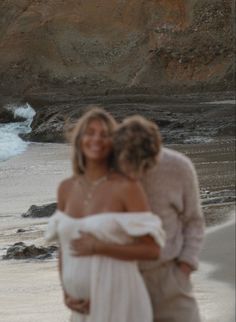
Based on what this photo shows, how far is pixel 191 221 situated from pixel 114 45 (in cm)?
4172

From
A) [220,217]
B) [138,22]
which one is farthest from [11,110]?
[220,217]

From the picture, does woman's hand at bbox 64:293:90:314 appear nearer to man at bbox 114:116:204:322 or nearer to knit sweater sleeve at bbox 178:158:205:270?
man at bbox 114:116:204:322

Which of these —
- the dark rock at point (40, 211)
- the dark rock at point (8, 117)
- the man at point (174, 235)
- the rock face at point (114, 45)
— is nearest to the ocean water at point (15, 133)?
the dark rock at point (8, 117)

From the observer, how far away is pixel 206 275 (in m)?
7.38

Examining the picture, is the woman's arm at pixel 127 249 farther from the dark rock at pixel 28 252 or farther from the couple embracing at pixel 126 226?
the dark rock at pixel 28 252

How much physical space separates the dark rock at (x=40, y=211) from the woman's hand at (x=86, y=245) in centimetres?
853

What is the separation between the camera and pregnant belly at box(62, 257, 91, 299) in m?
3.66

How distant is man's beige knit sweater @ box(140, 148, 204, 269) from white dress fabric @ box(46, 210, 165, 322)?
6.1 inches

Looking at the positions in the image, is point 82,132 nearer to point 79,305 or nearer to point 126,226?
point 126,226

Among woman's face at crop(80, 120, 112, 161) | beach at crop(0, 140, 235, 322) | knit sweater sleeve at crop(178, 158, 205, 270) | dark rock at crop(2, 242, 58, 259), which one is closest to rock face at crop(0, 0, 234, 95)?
beach at crop(0, 140, 235, 322)

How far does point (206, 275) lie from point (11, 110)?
31598 millimetres

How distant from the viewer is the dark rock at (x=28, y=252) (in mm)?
9328

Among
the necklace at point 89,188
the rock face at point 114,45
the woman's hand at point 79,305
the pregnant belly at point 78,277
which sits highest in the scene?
the necklace at point 89,188

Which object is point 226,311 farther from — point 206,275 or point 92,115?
point 92,115
